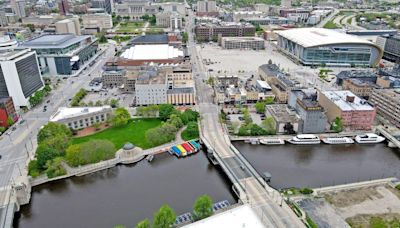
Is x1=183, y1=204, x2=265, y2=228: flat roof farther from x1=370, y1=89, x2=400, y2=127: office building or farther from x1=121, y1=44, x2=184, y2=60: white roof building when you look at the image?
x1=121, y1=44, x2=184, y2=60: white roof building

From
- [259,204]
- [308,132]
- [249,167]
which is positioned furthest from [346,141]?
[259,204]

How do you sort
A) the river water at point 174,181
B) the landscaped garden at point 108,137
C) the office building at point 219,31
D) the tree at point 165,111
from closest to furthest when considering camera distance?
the river water at point 174,181, the landscaped garden at point 108,137, the tree at point 165,111, the office building at point 219,31

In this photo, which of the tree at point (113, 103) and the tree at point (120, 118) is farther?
the tree at point (113, 103)

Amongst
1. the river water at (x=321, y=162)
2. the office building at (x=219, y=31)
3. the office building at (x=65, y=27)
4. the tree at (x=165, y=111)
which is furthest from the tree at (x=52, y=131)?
the office building at (x=219, y=31)

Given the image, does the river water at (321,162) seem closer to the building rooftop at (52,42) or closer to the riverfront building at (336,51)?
the riverfront building at (336,51)

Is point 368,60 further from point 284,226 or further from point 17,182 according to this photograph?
point 17,182

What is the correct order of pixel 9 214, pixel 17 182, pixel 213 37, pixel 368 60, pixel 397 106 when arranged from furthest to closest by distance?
1. pixel 213 37
2. pixel 368 60
3. pixel 397 106
4. pixel 17 182
5. pixel 9 214

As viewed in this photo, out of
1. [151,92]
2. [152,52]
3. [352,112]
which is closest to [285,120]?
[352,112]
